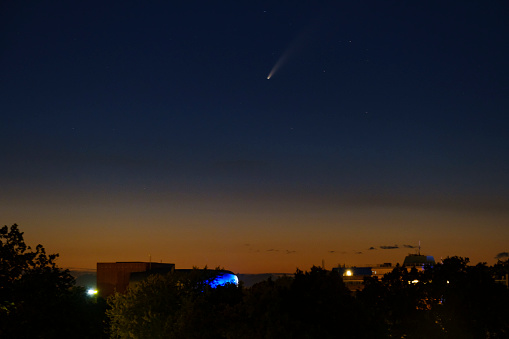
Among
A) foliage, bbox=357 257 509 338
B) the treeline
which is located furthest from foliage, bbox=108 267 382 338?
foliage, bbox=357 257 509 338

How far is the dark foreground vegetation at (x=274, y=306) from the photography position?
32.8 meters

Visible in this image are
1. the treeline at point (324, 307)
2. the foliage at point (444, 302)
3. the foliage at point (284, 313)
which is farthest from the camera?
the foliage at point (444, 302)

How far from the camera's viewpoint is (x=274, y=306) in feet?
127

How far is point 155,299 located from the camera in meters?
57.4

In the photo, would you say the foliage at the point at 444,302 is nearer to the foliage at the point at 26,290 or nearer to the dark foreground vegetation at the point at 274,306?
the dark foreground vegetation at the point at 274,306

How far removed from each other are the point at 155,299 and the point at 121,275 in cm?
11048

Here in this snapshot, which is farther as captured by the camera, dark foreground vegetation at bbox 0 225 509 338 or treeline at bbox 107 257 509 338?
treeline at bbox 107 257 509 338

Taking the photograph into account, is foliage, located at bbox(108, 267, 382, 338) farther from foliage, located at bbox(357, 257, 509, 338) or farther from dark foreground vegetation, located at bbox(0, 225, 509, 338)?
foliage, located at bbox(357, 257, 509, 338)

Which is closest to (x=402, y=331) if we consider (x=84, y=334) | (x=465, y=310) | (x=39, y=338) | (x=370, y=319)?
(x=465, y=310)

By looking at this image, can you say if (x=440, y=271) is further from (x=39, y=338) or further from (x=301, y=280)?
(x=39, y=338)

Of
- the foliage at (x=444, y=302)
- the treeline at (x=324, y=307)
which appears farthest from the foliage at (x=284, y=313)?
the foliage at (x=444, y=302)

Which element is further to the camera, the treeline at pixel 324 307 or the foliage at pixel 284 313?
the treeline at pixel 324 307

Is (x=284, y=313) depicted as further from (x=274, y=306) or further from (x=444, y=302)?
(x=444, y=302)

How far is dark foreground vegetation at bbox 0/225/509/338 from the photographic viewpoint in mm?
32844
